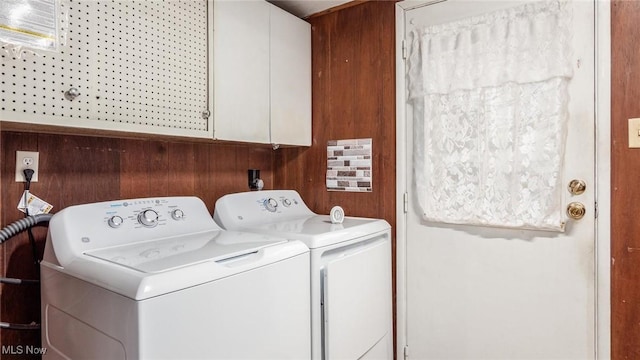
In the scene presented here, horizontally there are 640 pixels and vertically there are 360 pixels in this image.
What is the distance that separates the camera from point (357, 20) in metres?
2.09

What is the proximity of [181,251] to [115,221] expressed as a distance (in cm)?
35

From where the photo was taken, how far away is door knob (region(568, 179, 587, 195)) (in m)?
1.49

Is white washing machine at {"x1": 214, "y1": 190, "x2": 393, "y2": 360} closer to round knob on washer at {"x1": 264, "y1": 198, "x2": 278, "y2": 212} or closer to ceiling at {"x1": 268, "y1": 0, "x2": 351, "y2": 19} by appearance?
round knob on washer at {"x1": 264, "y1": 198, "x2": 278, "y2": 212}

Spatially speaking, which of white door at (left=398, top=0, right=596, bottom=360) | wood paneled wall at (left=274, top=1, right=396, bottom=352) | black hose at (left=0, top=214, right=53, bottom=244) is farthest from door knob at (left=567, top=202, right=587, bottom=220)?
black hose at (left=0, top=214, right=53, bottom=244)

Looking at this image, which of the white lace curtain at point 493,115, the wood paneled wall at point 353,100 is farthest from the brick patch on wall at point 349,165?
the white lace curtain at point 493,115

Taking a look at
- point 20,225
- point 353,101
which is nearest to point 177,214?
point 20,225

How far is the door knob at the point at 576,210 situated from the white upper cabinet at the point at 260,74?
53.9 inches

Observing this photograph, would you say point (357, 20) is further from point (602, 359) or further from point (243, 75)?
point (602, 359)

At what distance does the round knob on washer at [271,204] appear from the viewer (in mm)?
1996

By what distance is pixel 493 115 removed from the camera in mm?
1660

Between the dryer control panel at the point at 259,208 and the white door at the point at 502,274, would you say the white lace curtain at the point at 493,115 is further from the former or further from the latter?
the dryer control panel at the point at 259,208

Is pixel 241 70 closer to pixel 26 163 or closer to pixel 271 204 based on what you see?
pixel 271 204

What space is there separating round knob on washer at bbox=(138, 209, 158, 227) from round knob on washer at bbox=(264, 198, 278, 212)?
63 centimetres

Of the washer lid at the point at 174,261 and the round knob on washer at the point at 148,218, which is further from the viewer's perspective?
the round knob on washer at the point at 148,218
